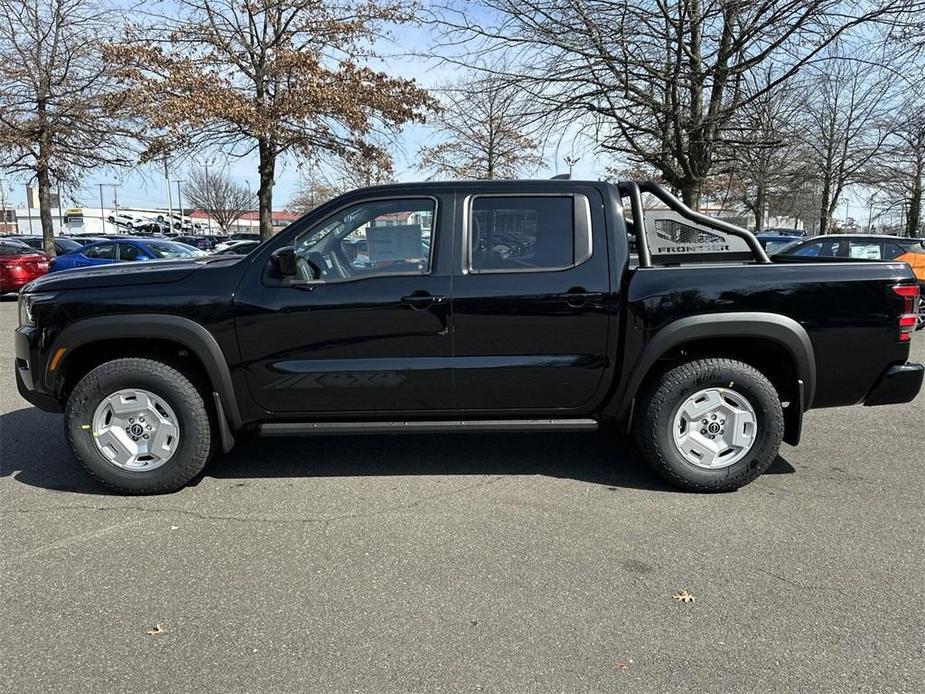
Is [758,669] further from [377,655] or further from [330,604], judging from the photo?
[330,604]

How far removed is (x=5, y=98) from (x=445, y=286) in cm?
1969

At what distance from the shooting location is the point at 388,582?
3.08 m

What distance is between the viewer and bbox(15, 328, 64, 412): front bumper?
4.01 meters

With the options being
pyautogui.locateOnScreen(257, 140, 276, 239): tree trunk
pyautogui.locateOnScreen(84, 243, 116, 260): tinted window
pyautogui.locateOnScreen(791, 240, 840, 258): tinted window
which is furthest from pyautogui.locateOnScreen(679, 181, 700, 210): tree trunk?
pyautogui.locateOnScreen(84, 243, 116, 260): tinted window

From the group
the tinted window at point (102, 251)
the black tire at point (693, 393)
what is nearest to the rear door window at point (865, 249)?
the black tire at point (693, 393)

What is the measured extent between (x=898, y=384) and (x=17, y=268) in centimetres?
1703

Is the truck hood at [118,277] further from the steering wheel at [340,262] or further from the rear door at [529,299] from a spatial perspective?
the rear door at [529,299]

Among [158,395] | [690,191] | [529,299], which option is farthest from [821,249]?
[158,395]

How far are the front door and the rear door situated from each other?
5.3 inches

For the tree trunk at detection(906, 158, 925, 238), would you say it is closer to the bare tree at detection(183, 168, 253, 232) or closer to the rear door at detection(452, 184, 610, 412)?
the rear door at detection(452, 184, 610, 412)

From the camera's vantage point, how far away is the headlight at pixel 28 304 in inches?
157

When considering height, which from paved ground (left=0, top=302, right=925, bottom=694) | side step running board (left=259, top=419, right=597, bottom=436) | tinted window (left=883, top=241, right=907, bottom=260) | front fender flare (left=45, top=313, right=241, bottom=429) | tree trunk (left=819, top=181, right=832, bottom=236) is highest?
tree trunk (left=819, top=181, right=832, bottom=236)

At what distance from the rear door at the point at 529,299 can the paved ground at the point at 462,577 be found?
661 mm

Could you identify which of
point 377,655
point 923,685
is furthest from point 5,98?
point 923,685
